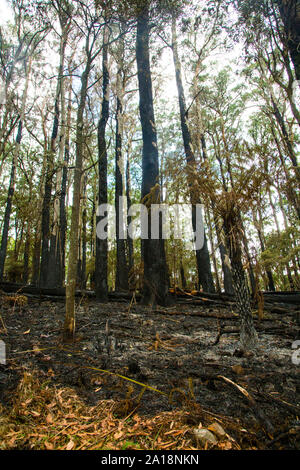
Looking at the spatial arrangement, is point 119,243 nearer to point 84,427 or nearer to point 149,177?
point 149,177

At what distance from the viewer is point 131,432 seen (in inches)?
61.4

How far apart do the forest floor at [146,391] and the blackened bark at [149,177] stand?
192 cm

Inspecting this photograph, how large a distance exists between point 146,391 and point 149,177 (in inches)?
189

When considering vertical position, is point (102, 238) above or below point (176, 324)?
above

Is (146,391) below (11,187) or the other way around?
below

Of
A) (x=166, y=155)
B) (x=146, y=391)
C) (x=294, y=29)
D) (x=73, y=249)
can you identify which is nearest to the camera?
(x=146, y=391)

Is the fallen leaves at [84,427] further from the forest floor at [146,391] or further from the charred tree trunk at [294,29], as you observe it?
the charred tree trunk at [294,29]

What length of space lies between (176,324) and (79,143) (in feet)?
11.2

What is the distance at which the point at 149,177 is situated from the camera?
5984mm

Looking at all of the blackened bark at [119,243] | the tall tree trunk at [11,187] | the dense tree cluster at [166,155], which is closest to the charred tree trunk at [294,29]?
the dense tree cluster at [166,155]

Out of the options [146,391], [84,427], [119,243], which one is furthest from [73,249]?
[119,243]

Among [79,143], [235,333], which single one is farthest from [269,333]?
[79,143]
